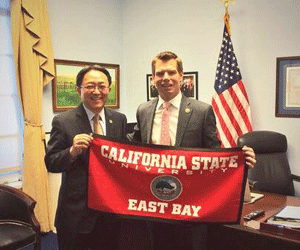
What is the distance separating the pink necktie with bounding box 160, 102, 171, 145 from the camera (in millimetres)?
2158

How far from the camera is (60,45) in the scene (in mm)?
4125

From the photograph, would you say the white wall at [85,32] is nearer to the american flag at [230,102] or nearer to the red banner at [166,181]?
the american flag at [230,102]

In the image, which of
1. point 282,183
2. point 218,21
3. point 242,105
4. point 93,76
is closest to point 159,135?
point 93,76

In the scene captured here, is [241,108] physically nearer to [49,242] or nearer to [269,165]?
[269,165]

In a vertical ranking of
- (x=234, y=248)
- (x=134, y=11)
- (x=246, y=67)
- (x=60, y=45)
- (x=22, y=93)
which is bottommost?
(x=234, y=248)

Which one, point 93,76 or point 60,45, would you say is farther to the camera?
point 60,45

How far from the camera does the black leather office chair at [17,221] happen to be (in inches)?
100.0

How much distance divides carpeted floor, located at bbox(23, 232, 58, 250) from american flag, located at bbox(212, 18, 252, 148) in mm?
2022

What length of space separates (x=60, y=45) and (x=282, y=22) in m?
2.49


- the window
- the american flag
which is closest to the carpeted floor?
the window

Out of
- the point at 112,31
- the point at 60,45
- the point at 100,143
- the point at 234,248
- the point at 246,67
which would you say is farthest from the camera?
the point at 112,31

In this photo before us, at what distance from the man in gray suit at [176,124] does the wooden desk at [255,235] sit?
0.35 ft

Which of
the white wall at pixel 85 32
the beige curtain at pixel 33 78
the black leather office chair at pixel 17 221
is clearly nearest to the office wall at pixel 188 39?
the white wall at pixel 85 32

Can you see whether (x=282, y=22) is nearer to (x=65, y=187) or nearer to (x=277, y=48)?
(x=277, y=48)
